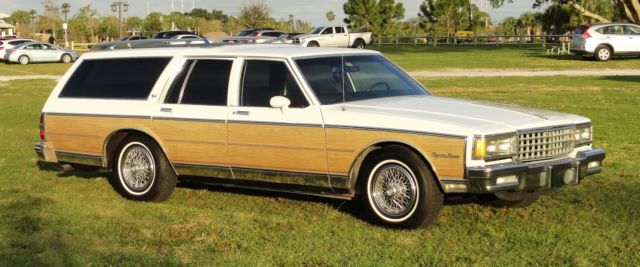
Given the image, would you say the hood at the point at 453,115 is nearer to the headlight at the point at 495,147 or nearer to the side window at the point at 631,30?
the headlight at the point at 495,147

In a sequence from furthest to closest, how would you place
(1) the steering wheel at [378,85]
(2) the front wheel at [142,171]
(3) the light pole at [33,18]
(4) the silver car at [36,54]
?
(3) the light pole at [33,18] → (4) the silver car at [36,54] → (2) the front wheel at [142,171] → (1) the steering wheel at [378,85]

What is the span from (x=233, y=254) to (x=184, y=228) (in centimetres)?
101

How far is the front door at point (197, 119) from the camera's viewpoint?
25.8 ft

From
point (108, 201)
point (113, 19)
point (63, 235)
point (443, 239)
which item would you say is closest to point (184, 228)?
point (63, 235)

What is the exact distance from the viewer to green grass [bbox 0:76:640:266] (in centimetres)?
609

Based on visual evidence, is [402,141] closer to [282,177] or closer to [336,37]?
[282,177]

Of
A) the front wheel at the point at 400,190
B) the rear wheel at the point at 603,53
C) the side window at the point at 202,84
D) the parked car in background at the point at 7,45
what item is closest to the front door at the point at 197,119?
the side window at the point at 202,84

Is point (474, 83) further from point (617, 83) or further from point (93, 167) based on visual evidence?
point (93, 167)

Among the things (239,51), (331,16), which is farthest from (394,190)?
(331,16)

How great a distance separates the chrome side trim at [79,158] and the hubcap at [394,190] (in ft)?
10.3

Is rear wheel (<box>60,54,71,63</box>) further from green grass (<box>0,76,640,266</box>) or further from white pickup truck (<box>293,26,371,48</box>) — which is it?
green grass (<box>0,76,640,266</box>)

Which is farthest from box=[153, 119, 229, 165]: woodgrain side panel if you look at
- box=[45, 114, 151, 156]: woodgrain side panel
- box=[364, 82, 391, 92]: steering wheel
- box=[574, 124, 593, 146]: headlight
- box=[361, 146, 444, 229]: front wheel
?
box=[574, 124, 593, 146]: headlight

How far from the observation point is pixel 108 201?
27.6ft

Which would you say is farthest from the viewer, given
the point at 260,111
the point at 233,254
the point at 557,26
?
the point at 557,26
